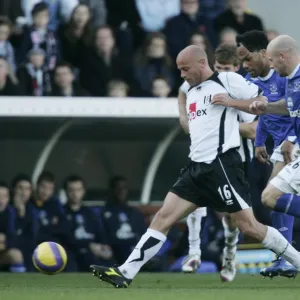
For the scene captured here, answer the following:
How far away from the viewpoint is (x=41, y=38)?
16109 mm

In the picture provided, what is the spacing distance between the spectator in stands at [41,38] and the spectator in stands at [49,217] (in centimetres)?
147

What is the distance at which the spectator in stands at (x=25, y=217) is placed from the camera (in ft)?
52.4

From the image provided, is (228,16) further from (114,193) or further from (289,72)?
(289,72)

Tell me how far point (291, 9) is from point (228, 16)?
5.89 ft

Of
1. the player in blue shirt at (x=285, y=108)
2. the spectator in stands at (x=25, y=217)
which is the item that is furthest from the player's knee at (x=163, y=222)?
the spectator in stands at (x=25, y=217)

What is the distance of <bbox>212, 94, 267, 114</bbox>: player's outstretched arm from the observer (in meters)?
10.5

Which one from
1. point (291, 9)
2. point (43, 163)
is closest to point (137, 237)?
point (43, 163)

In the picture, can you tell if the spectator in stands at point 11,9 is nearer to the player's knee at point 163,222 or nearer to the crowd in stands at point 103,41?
the crowd in stands at point 103,41

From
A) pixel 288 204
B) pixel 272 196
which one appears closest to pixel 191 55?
pixel 272 196

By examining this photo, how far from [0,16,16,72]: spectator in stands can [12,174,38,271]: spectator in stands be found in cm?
143

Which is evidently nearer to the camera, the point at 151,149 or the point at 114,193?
the point at 114,193

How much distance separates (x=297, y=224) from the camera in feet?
→ 51.6

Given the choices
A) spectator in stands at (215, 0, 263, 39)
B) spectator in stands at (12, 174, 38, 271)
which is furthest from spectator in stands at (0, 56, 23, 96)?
spectator in stands at (215, 0, 263, 39)

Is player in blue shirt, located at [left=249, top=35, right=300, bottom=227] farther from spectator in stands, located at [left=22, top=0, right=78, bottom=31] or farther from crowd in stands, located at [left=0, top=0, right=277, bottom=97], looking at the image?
spectator in stands, located at [left=22, top=0, right=78, bottom=31]
